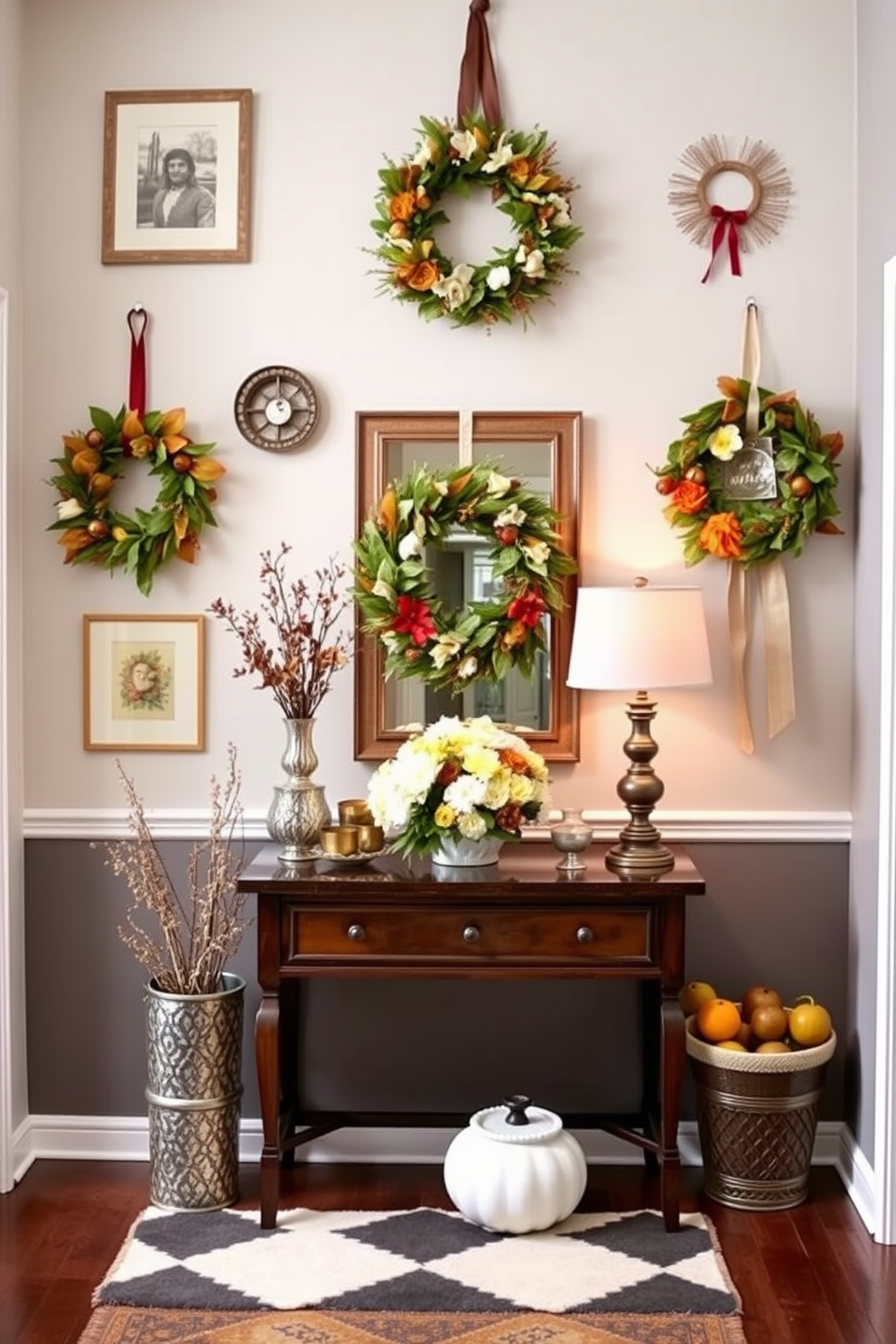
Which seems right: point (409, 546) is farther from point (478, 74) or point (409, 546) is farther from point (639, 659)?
point (478, 74)

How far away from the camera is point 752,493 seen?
3.90m

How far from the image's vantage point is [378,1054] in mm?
4035

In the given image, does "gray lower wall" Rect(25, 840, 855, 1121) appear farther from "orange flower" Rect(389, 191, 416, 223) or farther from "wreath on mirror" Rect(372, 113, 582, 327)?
"orange flower" Rect(389, 191, 416, 223)

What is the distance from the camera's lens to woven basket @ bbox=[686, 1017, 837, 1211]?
11.9 feet

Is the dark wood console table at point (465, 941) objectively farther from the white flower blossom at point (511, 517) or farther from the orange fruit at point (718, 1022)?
the white flower blossom at point (511, 517)

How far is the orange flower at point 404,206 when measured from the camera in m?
3.87

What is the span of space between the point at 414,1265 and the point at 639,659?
4.70 feet

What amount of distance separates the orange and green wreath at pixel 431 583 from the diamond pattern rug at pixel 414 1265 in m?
1.32

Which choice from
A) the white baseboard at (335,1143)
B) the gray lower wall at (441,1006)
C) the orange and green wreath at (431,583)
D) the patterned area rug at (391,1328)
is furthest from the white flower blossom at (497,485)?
the patterned area rug at (391,1328)

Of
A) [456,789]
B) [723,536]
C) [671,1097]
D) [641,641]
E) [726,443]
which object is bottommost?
[671,1097]

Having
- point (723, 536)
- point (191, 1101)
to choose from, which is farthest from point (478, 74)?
point (191, 1101)

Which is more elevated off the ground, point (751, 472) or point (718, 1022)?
point (751, 472)

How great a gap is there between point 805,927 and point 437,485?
1.49 metres

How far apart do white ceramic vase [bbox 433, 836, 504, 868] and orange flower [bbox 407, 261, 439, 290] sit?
1.40 metres
